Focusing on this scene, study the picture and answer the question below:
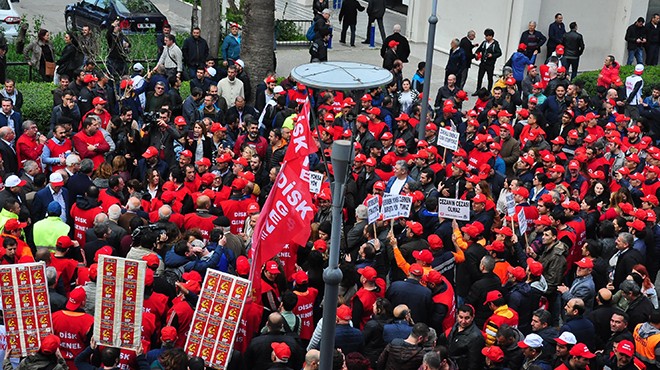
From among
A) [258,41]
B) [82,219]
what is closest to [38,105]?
[258,41]

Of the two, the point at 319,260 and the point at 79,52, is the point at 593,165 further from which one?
the point at 79,52

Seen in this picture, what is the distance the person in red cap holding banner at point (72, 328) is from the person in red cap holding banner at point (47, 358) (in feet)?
1.69

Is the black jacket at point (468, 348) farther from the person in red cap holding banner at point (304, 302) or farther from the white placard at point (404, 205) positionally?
the white placard at point (404, 205)

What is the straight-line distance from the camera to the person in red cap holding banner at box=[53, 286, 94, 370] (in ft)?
33.3

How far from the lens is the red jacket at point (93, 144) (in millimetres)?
15164

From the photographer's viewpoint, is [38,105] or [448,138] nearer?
[448,138]

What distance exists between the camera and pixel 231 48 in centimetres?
2277

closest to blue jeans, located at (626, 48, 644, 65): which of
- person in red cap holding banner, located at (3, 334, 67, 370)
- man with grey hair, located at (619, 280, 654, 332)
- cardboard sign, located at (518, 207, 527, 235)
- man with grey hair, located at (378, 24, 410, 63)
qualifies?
man with grey hair, located at (378, 24, 410, 63)

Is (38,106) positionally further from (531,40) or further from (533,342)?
(533,342)

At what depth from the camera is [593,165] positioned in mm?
15828

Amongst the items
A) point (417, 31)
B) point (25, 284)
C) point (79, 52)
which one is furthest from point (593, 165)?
point (417, 31)

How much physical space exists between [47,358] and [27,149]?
6.14 metres

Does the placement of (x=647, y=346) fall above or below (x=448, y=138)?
below

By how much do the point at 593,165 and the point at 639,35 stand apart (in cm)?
1126
